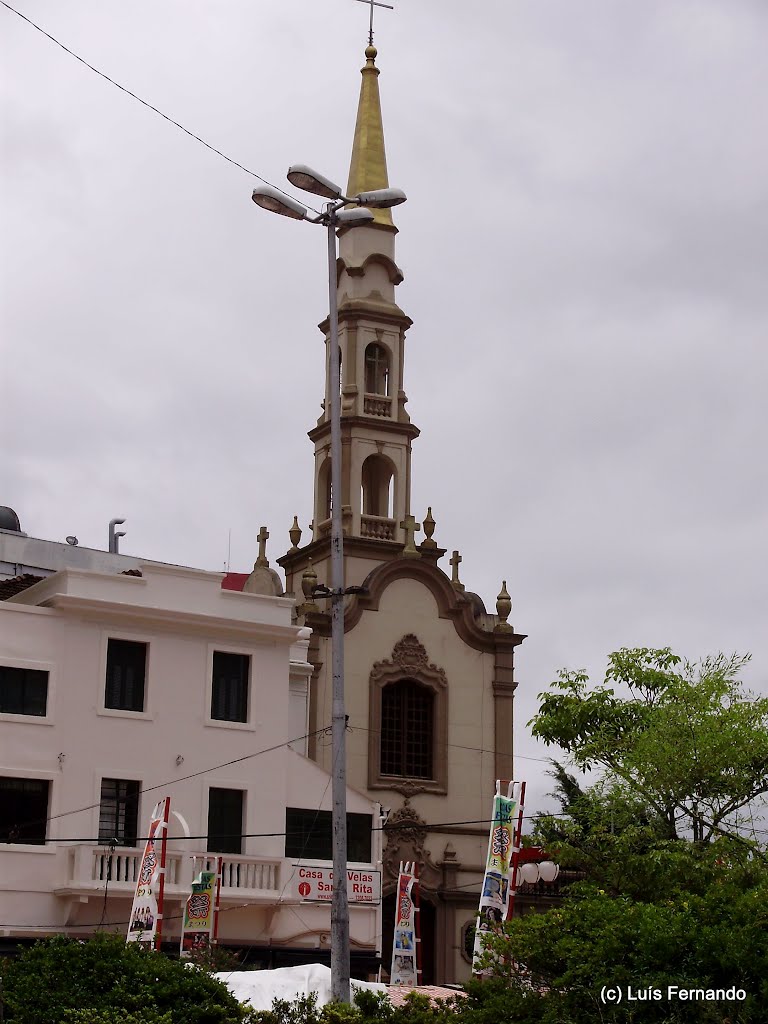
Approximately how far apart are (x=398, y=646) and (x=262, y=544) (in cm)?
576

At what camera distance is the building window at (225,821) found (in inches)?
1421

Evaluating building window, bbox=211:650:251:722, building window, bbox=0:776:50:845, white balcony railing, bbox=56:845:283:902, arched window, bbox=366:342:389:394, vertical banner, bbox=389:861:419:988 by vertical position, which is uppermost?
arched window, bbox=366:342:389:394

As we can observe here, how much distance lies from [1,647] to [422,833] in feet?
49.2

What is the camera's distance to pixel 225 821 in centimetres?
3650

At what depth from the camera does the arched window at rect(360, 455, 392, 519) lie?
49062 millimetres

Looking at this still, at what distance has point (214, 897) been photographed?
102 ft

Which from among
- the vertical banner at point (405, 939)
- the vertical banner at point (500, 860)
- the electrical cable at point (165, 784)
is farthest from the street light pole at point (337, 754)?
the electrical cable at point (165, 784)

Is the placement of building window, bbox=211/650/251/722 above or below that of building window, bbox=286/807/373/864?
above

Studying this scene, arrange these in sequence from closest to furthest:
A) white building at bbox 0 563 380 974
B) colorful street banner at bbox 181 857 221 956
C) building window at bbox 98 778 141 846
→ colorful street banner at bbox 181 857 221 956 → white building at bbox 0 563 380 974 → building window at bbox 98 778 141 846

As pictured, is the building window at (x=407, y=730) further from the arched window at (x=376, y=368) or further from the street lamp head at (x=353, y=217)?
the street lamp head at (x=353, y=217)

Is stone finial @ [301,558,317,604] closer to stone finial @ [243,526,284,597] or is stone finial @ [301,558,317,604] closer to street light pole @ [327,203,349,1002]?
stone finial @ [243,526,284,597]

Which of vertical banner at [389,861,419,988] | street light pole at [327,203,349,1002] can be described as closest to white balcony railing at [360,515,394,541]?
vertical banner at [389,861,419,988]

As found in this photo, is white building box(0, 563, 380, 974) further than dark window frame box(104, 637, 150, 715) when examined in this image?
No

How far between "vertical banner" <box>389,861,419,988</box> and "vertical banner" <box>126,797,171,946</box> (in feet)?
20.7
